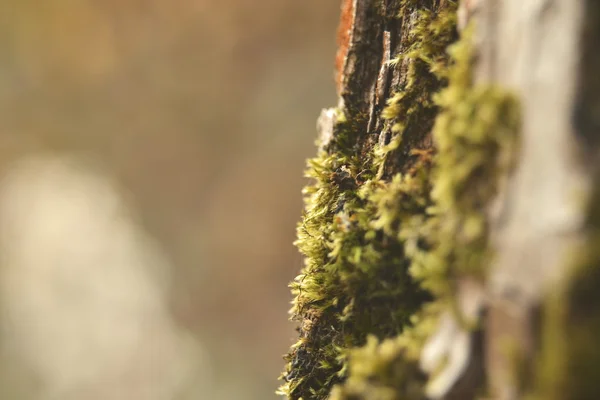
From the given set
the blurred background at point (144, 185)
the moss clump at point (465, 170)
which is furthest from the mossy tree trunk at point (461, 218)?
the blurred background at point (144, 185)

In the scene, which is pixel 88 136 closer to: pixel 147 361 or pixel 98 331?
pixel 98 331

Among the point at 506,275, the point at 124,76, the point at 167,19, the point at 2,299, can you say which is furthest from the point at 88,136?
the point at 506,275

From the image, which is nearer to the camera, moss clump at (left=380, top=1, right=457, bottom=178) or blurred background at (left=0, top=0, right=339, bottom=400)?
moss clump at (left=380, top=1, right=457, bottom=178)

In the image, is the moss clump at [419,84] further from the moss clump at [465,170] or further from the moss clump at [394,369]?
the moss clump at [394,369]

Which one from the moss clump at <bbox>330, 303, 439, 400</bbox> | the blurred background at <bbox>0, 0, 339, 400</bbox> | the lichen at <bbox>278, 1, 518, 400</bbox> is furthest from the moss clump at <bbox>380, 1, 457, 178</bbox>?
the blurred background at <bbox>0, 0, 339, 400</bbox>

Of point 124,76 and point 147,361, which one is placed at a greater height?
point 124,76

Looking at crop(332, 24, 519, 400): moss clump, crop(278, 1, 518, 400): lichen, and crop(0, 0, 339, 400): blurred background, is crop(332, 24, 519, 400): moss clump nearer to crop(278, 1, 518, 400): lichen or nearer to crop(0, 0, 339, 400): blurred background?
crop(278, 1, 518, 400): lichen
